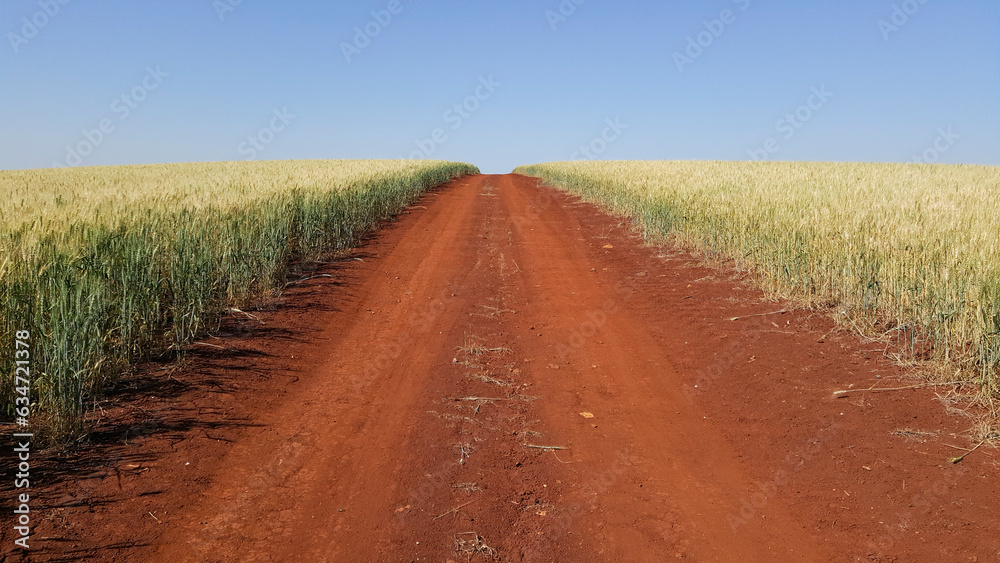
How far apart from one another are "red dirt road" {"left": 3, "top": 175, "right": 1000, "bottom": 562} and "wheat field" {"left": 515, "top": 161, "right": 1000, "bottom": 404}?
1.68ft

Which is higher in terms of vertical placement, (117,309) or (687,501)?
(117,309)

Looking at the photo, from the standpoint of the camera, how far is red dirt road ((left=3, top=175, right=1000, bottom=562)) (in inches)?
138

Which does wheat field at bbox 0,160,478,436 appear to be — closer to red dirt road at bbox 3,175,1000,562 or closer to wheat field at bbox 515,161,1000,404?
red dirt road at bbox 3,175,1000,562

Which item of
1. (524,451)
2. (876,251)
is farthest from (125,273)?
(876,251)

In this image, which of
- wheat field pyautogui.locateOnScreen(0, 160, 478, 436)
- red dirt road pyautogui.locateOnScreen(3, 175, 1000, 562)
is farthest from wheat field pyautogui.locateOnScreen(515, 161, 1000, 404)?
wheat field pyautogui.locateOnScreen(0, 160, 478, 436)

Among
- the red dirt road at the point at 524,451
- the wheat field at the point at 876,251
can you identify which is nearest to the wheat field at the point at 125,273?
the red dirt road at the point at 524,451

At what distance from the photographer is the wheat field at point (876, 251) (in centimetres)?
546

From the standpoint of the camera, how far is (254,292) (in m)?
8.46

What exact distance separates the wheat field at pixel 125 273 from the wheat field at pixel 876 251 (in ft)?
24.1

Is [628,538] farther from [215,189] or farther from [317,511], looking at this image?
[215,189]

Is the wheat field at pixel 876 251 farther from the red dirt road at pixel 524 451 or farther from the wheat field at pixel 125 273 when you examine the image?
the wheat field at pixel 125 273

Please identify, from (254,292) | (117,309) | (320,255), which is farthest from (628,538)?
(320,255)

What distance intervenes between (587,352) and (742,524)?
305 centimetres

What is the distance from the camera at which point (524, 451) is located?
4500 millimetres
